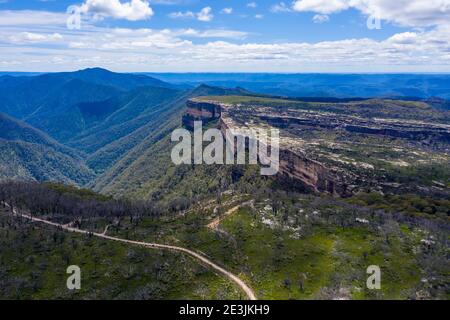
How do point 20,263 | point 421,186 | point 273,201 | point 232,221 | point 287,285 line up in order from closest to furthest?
point 287,285 < point 20,263 < point 232,221 < point 273,201 < point 421,186

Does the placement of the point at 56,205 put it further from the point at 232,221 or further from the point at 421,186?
the point at 421,186

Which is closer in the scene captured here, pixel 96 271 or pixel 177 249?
pixel 96 271

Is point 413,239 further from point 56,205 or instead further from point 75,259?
point 56,205

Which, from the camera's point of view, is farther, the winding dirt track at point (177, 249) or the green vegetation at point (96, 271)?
the winding dirt track at point (177, 249)

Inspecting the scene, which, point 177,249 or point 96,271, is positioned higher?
point 177,249

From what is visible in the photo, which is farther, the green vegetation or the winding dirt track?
the winding dirt track
